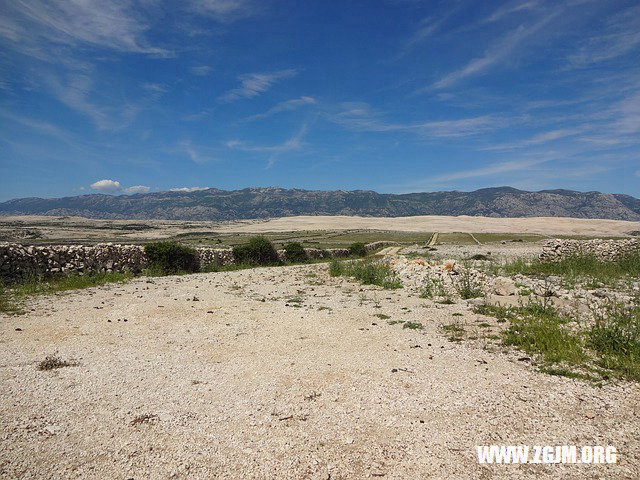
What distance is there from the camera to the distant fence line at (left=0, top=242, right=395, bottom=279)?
17.3 meters

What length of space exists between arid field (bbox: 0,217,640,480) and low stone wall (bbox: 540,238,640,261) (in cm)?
1524

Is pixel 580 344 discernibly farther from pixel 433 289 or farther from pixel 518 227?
pixel 518 227

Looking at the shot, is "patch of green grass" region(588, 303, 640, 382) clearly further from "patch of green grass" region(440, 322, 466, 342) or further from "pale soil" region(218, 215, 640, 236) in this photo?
"pale soil" region(218, 215, 640, 236)

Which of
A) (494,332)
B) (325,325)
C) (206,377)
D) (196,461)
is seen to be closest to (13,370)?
(206,377)

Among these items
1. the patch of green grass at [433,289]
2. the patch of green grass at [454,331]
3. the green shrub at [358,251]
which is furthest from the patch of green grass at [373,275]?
the green shrub at [358,251]

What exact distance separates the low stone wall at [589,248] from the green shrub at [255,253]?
1940 centimetres

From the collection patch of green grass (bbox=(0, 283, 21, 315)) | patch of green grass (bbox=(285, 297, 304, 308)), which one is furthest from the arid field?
patch of green grass (bbox=(285, 297, 304, 308))

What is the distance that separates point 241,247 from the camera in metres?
29.2

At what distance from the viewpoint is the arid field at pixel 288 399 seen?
4555mm

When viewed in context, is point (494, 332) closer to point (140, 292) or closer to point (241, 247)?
point (140, 292)

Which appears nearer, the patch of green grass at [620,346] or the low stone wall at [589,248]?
the patch of green grass at [620,346]

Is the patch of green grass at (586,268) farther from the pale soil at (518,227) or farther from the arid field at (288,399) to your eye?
the pale soil at (518,227)

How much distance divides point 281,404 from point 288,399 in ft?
0.65

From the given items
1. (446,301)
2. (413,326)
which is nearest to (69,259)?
(413,326)
